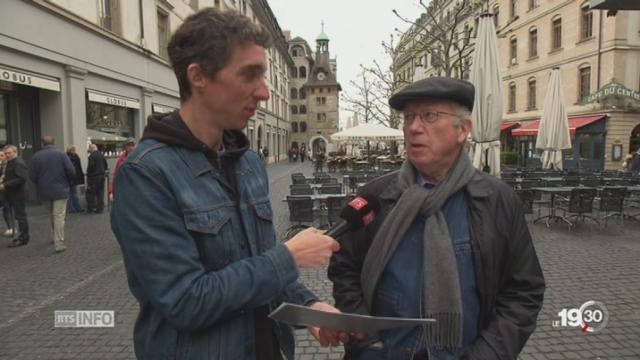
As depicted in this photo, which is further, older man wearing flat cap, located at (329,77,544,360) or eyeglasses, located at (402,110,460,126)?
eyeglasses, located at (402,110,460,126)

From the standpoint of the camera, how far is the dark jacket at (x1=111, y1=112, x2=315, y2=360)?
49.6 inches

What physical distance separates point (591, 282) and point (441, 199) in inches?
209

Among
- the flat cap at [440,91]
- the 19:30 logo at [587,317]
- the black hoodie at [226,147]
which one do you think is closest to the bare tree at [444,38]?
the 19:30 logo at [587,317]

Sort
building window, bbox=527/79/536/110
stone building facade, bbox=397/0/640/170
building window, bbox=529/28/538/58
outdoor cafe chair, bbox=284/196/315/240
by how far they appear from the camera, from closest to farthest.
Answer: outdoor cafe chair, bbox=284/196/315/240 → stone building facade, bbox=397/0/640/170 → building window, bbox=529/28/538/58 → building window, bbox=527/79/536/110

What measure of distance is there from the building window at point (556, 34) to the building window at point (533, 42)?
5.72 ft

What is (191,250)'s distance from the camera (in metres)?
1.30

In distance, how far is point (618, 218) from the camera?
10344 millimetres

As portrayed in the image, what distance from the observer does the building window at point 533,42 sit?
2902cm

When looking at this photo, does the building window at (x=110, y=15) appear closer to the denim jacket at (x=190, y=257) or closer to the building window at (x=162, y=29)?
the building window at (x=162, y=29)

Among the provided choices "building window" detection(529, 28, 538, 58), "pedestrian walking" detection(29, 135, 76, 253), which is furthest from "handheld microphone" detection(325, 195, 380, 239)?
"building window" detection(529, 28, 538, 58)

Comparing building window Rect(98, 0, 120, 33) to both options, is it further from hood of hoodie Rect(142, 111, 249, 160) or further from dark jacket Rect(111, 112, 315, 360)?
dark jacket Rect(111, 112, 315, 360)

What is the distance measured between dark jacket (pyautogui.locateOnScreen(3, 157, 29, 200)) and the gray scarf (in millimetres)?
8569

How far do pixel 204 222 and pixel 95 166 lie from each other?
12110 millimetres

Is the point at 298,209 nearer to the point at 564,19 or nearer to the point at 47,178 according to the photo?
the point at 47,178
